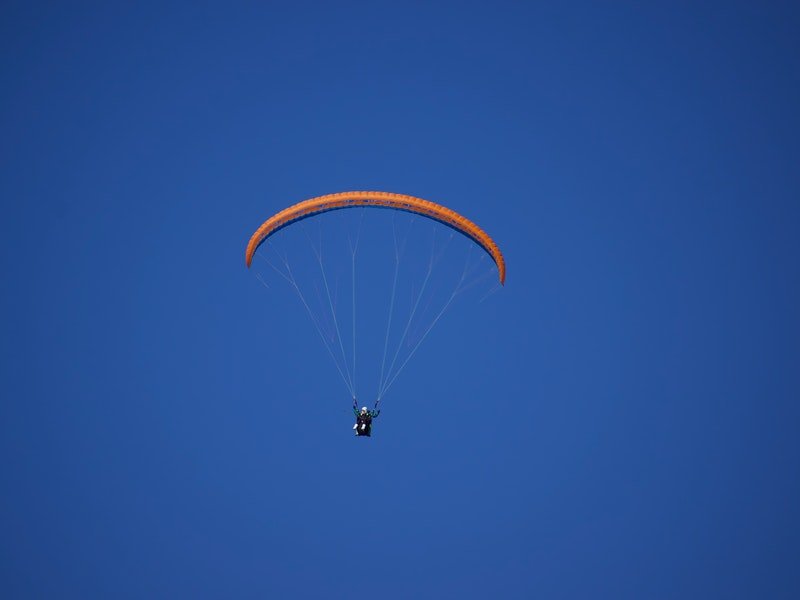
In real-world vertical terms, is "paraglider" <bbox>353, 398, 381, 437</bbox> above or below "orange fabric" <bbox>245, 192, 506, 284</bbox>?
below

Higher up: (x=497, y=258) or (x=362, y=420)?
(x=497, y=258)

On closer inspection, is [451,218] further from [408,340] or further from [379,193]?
[408,340]

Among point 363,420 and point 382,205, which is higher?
point 382,205

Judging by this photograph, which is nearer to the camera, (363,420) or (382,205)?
(382,205)

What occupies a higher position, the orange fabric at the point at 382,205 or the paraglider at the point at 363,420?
the orange fabric at the point at 382,205

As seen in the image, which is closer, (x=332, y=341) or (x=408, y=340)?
(x=332, y=341)

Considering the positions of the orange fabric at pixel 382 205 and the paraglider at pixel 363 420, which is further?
the paraglider at pixel 363 420

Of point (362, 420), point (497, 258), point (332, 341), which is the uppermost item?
point (497, 258)

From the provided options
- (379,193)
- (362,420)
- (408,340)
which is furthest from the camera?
(408,340)

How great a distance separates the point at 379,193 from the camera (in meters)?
21.6

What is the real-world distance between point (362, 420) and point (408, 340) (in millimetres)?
3358

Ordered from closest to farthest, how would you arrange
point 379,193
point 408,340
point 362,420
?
point 379,193
point 362,420
point 408,340

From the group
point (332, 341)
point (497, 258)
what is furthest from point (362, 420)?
point (497, 258)

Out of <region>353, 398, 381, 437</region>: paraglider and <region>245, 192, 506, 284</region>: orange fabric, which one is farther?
<region>353, 398, 381, 437</region>: paraglider
